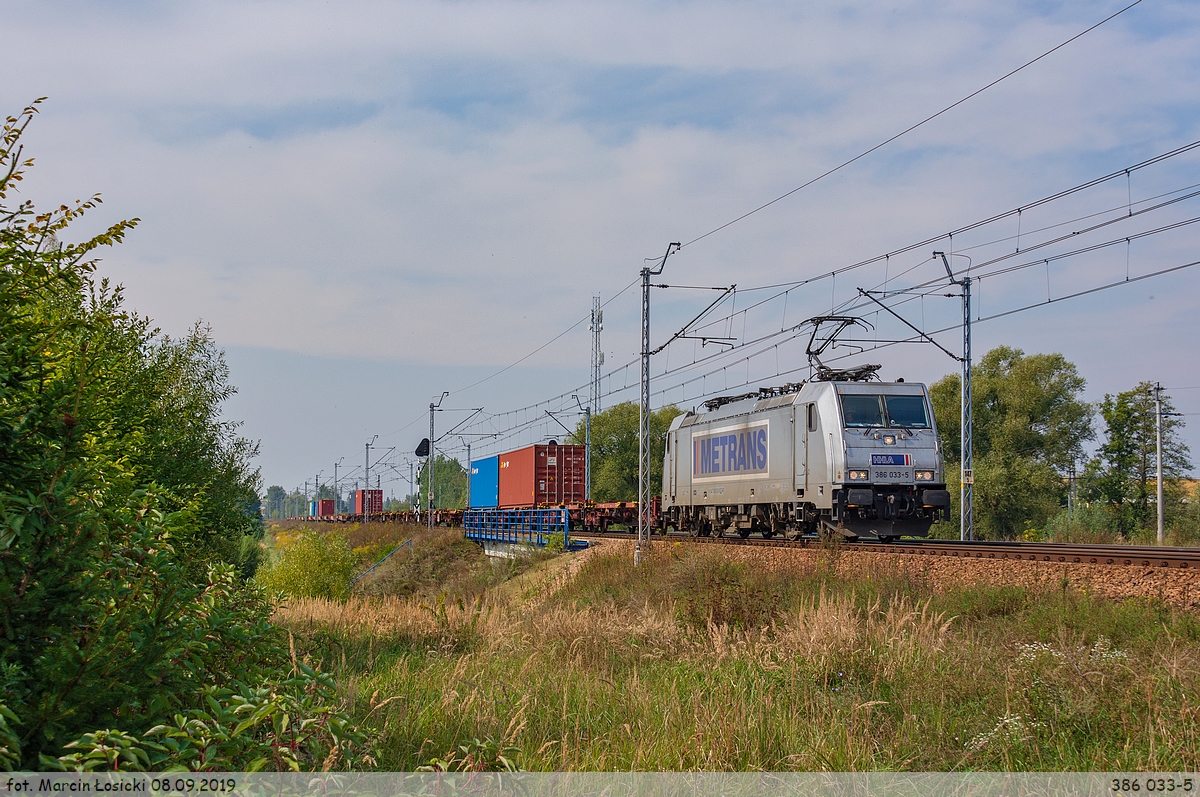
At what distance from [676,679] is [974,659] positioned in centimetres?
280

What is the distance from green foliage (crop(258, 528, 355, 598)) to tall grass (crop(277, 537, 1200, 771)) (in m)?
18.0

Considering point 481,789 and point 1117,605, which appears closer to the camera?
point 481,789

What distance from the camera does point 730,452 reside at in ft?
83.5

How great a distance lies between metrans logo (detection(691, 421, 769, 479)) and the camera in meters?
23.6

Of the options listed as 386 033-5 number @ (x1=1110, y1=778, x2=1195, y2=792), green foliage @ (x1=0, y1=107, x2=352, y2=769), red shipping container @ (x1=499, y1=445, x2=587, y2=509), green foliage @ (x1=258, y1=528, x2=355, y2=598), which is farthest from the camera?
red shipping container @ (x1=499, y1=445, x2=587, y2=509)

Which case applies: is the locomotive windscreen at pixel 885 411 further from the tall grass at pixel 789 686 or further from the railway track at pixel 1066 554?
the tall grass at pixel 789 686

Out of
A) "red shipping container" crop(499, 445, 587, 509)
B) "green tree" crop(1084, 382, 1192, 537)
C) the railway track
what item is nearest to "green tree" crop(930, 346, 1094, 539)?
"green tree" crop(1084, 382, 1192, 537)

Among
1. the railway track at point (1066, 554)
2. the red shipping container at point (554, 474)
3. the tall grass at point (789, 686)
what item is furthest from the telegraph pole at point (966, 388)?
the red shipping container at point (554, 474)

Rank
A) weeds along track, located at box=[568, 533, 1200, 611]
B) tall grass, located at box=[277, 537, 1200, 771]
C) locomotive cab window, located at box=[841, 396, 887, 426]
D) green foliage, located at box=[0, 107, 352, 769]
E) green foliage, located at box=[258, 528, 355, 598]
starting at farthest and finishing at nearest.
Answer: green foliage, located at box=[258, 528, 355, 598], locomotive cab window, located at box=[841, 396, 887, 426], weeds along track, located at box=[568, 533, 1200, 611], tall grass, located at box=[277, 537, 1200, 771], green foliage, located at box=[0, 107, 352, 769]

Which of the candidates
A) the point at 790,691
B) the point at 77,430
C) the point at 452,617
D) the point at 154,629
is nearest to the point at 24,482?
the point at 77,430

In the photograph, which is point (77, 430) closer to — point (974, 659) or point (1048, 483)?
point (974, 659)

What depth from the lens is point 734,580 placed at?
15.1 m

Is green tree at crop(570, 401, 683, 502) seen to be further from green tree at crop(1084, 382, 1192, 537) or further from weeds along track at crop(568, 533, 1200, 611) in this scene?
weeds along track at crop(568, 533, 1200, 611)

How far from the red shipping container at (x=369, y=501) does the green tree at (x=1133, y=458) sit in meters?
58.1
